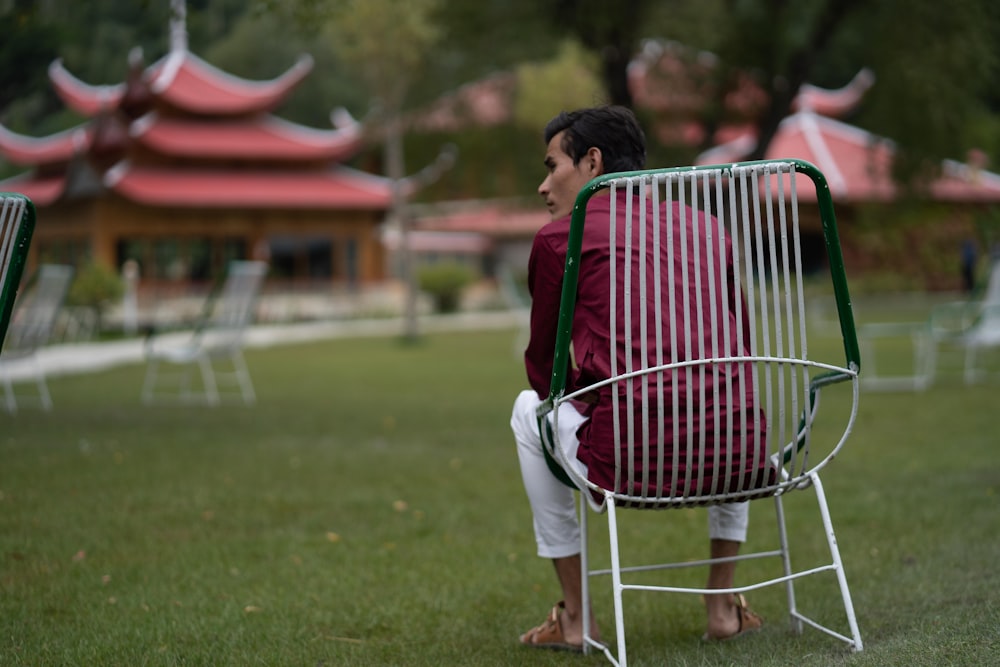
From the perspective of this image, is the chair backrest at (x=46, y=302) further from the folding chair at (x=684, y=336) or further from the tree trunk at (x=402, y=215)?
the tree trunk at (x=402, y=215)

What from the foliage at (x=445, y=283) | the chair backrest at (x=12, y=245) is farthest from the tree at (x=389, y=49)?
the chair backrest at (x=12, y=245)

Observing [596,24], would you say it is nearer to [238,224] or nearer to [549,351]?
[549,351]

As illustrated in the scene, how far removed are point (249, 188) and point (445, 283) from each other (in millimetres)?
5857

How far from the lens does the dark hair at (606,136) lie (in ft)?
9.25

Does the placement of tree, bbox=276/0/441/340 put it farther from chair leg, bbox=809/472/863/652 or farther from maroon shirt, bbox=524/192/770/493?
chair leg, bbox=809/472/863/652

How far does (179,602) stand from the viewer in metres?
3.43

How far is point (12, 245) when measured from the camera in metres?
2.68

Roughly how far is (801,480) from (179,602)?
1819 mm

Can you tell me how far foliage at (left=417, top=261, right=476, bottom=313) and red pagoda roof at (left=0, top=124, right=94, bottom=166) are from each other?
32.0ft

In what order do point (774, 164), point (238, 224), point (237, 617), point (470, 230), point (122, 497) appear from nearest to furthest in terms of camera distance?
point (774, 164)
point (237, 617)
point (122, 497)
point (238, 224)
point (470, 230)

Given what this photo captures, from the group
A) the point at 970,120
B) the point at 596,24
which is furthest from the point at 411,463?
the point at 970,120

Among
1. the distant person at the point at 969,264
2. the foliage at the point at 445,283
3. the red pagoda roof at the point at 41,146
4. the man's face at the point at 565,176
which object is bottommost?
the foliage at the point at 445,283

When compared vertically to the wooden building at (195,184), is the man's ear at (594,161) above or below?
above

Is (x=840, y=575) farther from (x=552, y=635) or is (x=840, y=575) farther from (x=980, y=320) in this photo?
(x=980, y=320)
